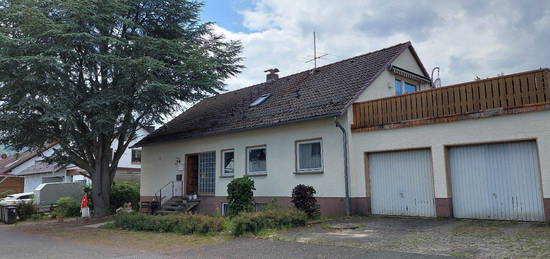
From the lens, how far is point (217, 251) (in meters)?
10.6

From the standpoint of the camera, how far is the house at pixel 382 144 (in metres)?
12.1

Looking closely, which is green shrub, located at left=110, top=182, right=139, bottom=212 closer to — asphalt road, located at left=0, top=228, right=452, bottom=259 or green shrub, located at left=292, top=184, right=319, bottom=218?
asphalt road, located at left=0, top=228, right=452, bottom=259

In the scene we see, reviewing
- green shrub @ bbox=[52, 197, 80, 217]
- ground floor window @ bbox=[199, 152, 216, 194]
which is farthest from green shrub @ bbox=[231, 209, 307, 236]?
green shrub @ bbox=[52, 197, 80, 217]

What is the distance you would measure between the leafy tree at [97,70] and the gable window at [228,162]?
291 cm

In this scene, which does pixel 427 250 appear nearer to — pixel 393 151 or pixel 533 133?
pixel 533 133

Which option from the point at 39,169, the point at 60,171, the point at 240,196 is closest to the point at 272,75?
the point at 240,196

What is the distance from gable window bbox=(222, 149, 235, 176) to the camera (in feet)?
65.0

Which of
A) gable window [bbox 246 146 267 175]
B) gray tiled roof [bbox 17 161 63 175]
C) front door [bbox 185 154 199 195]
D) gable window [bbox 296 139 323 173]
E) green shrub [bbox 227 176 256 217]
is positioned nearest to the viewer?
green shrub [bbox 227 176 256 217]

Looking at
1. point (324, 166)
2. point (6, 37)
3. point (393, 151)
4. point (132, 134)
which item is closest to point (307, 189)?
point (324, 166)

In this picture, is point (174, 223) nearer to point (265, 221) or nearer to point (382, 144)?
point (265, 221)

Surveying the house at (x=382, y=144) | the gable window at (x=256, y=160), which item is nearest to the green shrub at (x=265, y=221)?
the house at (x=382, y=144)

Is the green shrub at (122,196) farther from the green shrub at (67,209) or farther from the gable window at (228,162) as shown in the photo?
the gable window at (228,162)

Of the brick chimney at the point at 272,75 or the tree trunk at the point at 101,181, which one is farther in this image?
the brick chimney at the point at 272,75

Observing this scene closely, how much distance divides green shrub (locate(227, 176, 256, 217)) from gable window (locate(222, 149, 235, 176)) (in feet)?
11.0
